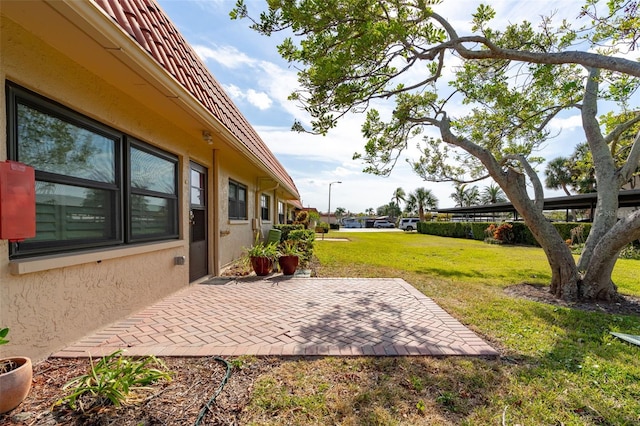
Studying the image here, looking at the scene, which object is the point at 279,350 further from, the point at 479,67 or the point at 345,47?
Answer: the point at 479,67

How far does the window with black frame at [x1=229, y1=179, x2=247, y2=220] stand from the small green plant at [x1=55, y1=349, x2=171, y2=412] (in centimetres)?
649

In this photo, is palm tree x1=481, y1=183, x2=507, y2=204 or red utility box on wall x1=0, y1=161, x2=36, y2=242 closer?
red utility box on wall x1=0, y1=161, x2=36, y2=242

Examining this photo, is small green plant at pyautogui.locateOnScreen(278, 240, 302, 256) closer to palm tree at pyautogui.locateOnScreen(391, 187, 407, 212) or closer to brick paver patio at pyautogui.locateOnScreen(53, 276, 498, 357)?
brick paver patio at pyautogui.locateOnScreen(53, 276, 498, 357)

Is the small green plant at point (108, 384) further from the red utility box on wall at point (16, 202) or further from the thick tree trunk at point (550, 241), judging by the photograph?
the thick tree trunk at point (550, 241)

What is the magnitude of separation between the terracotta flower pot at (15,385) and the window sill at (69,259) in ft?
2.66

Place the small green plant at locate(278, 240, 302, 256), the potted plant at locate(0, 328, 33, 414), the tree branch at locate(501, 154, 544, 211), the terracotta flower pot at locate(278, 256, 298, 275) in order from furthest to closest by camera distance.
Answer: the small green plant at locate(278, 240, 302, 256) → the terracotta flower pot at locate(278, 256, 298, 275) → the tree branch at locate(501, 154, 544, 211) → the potted plant at locate(0, 328, 33, 414)

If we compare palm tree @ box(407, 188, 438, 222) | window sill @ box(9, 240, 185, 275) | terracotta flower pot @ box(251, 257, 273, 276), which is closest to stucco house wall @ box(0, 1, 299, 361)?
window sill @ box(9, 240, 185, 275)

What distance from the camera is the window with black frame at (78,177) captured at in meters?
2.94

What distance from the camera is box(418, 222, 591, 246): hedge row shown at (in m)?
17.9

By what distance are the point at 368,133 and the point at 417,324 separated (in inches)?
181

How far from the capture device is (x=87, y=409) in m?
2.29

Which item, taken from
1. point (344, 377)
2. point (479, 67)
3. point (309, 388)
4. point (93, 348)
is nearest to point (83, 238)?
point (93, 348)

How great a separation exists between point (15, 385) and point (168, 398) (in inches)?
44.1

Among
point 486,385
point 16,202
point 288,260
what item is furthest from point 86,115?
point 486,385
